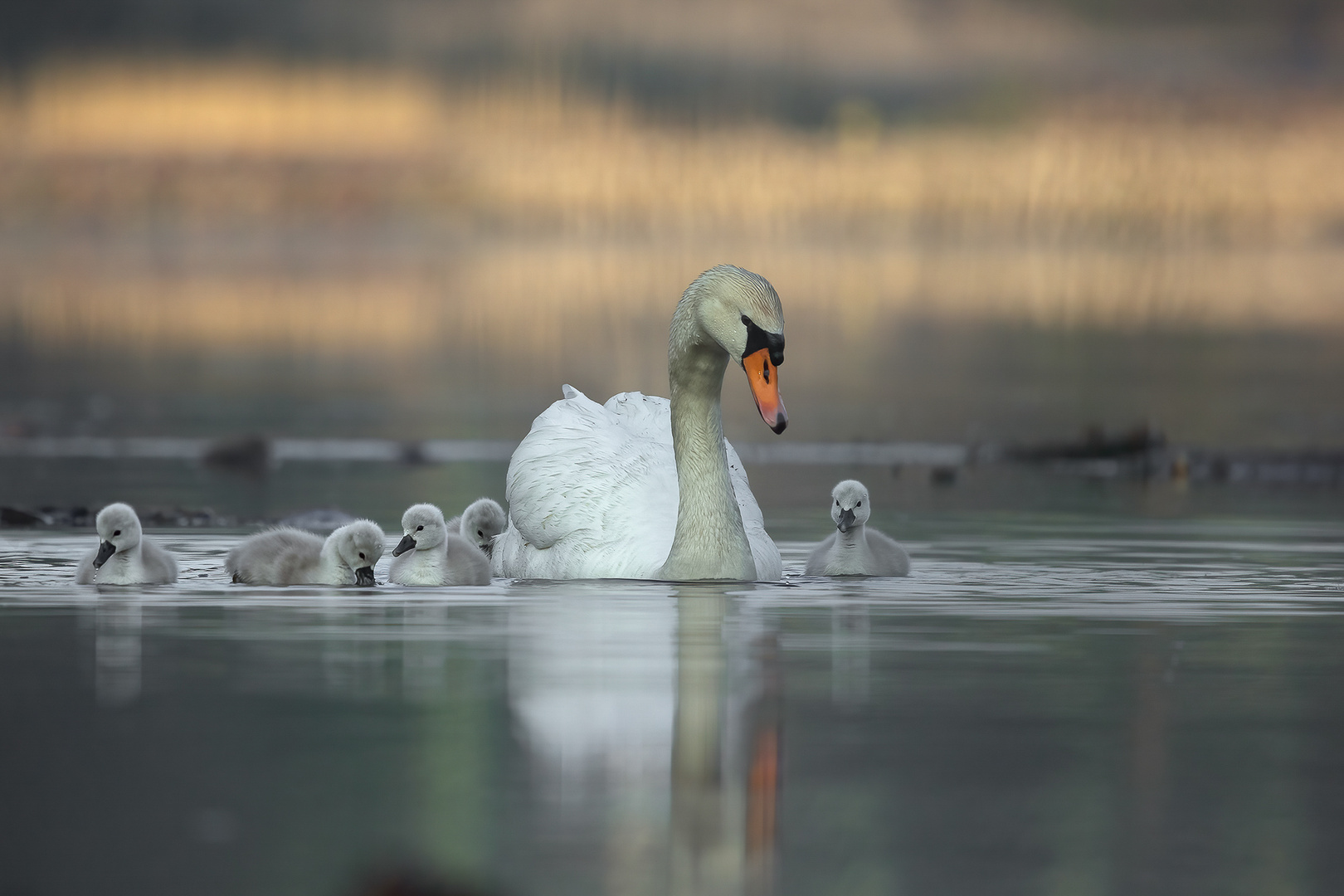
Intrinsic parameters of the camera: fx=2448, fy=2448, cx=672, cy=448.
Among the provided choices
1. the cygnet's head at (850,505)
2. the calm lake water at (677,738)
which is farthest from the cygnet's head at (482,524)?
the cygnet's head at (850,505)

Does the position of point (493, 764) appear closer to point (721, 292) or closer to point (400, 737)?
point (400, 737)

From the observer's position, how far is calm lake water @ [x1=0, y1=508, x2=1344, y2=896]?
258 inches

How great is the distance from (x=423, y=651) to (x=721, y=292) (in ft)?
10.1

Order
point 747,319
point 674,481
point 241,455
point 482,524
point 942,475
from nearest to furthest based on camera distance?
1. point 747,319
2. point 674,481
3. point 482,524
4. point 942,475
5. point 241,455

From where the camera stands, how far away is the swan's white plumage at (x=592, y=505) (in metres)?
12.6

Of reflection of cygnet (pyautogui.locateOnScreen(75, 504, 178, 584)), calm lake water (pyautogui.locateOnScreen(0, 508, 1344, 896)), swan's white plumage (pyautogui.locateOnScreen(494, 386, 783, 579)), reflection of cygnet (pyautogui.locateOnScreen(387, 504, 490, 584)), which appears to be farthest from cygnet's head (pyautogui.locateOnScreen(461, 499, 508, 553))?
A: reflection of cygnet (pyautogui.locateOnScreen(75, 504, 178, 584))

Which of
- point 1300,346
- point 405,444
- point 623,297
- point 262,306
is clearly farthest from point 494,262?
A: point 405,444

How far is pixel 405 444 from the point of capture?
72.9ft

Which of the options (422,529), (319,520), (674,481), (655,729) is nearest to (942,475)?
(319,520)

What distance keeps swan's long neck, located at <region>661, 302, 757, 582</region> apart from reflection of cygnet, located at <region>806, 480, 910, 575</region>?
1.97 ft

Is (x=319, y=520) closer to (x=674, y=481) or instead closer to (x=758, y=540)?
(x=674, y=481)

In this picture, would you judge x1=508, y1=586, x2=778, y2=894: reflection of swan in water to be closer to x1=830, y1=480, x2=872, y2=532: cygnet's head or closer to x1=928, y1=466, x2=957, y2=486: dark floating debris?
x1=830, y1=480, x2=872, y2=532: cygnet's head

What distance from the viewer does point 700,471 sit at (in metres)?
12.5

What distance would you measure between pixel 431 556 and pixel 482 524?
208cm
